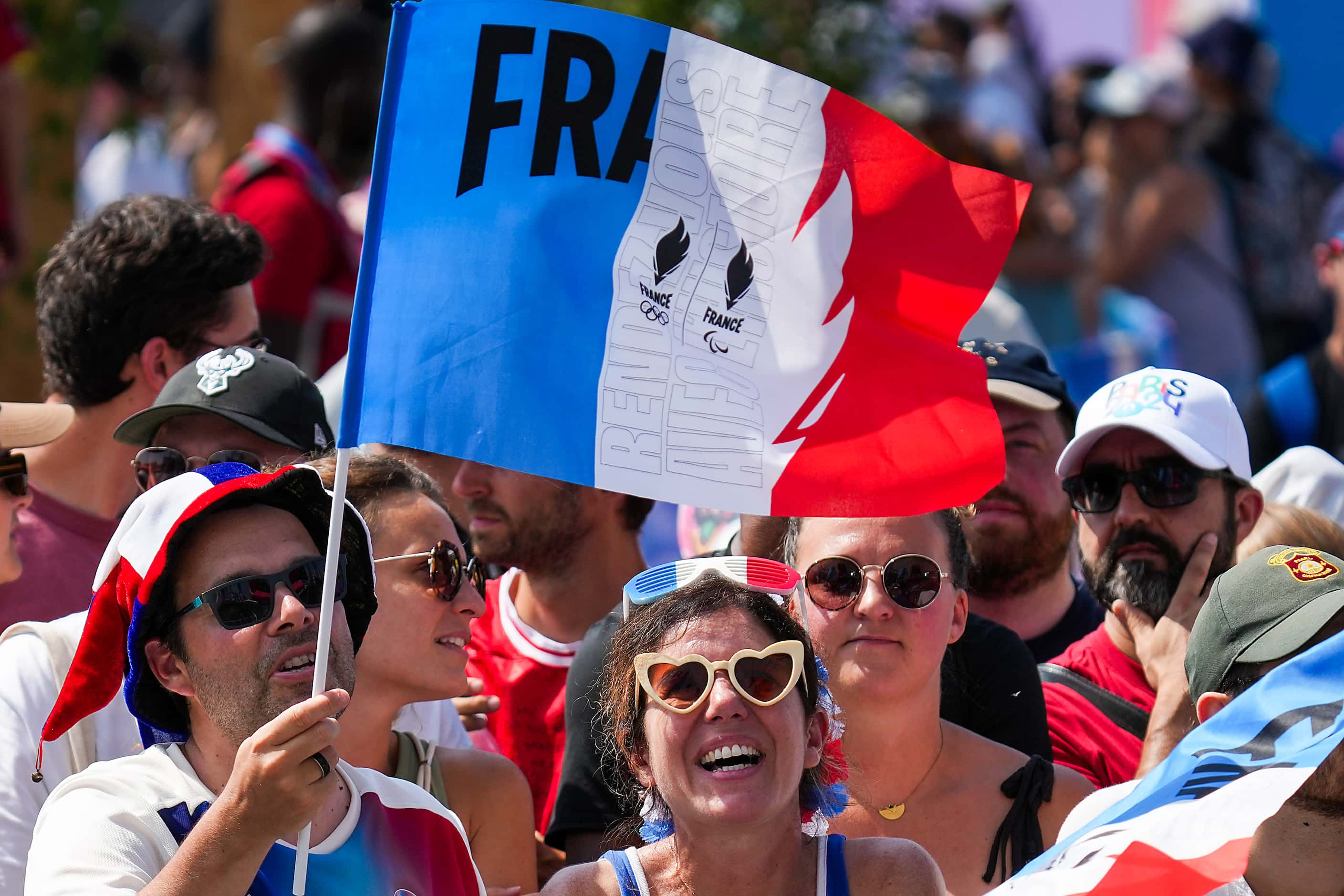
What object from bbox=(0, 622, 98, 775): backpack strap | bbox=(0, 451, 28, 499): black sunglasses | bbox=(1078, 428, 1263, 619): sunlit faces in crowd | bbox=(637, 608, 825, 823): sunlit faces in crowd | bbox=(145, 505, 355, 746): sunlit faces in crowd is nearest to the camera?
bbox=(145, 505, 355, 746): sunlit faces in crowd

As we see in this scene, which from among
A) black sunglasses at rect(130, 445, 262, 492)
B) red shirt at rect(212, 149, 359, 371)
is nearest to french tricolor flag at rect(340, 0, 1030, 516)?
black sunglasses at rect(130, 445, 262, 492)

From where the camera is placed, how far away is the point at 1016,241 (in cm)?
1005

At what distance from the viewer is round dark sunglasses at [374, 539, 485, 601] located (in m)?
3.90

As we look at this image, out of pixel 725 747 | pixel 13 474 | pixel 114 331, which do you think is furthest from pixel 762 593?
pixel 114 331

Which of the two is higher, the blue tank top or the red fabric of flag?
the red fabric of flag

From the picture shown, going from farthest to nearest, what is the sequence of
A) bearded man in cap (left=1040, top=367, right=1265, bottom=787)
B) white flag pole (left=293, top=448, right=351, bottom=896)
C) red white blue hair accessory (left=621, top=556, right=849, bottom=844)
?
1. bearded man in cap (left=1040, top=367, right=1265, bottom=787)
2. red white blue hair accessory (left=621, top=556, right=849, bottom=844)
3. white flag pole (left=293, top=448, right=351, bottom=896)

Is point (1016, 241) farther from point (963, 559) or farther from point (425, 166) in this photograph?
point (425, 166)

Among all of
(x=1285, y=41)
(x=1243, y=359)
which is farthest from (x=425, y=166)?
(x=1285, y=41)

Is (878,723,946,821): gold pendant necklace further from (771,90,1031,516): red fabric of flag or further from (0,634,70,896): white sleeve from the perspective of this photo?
(0,634,70,896): white sleeve

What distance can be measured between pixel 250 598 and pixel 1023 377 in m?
2.73

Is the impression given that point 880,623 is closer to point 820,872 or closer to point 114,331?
point 820,872

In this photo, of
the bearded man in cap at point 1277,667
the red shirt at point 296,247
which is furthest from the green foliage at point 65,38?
the bearded man in cap at point 1277,667

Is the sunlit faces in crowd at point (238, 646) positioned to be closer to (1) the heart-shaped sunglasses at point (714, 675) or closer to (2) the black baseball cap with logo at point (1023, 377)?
(1) the heart-shaped sunglasses at point (714, 675)

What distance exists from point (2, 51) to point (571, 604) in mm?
3556
